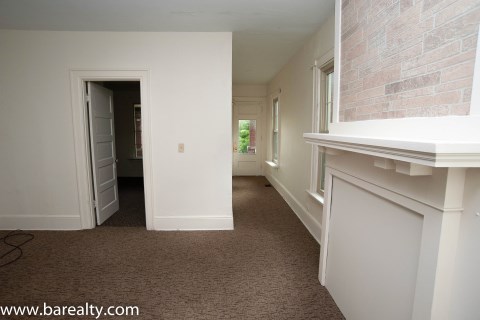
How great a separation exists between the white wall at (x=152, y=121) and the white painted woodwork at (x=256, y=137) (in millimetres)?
3627

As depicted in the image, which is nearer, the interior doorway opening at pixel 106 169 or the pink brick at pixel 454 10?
the pink brick at pixel 454 10

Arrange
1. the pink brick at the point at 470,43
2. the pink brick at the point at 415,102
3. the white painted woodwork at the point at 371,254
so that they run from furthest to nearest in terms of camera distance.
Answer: the white painted woodwork at the point at 371,254, the pink brick at the point at 415,102, the pink brick at the point at 470,43

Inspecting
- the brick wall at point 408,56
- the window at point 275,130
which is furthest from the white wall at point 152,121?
the window at point 275,130

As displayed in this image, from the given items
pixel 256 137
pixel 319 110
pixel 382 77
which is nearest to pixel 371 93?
pixel 382 77

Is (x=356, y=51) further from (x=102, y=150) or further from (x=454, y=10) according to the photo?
(x=102, y=150)

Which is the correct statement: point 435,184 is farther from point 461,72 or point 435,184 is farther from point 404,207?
point 461,72

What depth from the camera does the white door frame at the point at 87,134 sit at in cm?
304

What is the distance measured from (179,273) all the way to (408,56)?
244 centimetres

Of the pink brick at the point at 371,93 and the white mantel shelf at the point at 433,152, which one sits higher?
the pink brick at the point at 371,93

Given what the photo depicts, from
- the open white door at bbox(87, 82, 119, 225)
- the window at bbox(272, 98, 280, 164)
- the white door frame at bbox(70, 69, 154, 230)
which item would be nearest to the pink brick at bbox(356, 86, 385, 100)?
the white door frame at bbox(70, 69, 154, 230)

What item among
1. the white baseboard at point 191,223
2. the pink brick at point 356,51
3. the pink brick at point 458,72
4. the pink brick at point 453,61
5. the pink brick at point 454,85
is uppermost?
the pink brick at point 356,51

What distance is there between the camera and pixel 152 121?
310cm

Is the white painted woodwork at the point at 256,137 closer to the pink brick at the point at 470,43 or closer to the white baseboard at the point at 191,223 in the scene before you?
the white baseboard at the point at 191,223

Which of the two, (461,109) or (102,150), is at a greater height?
(461,109)
